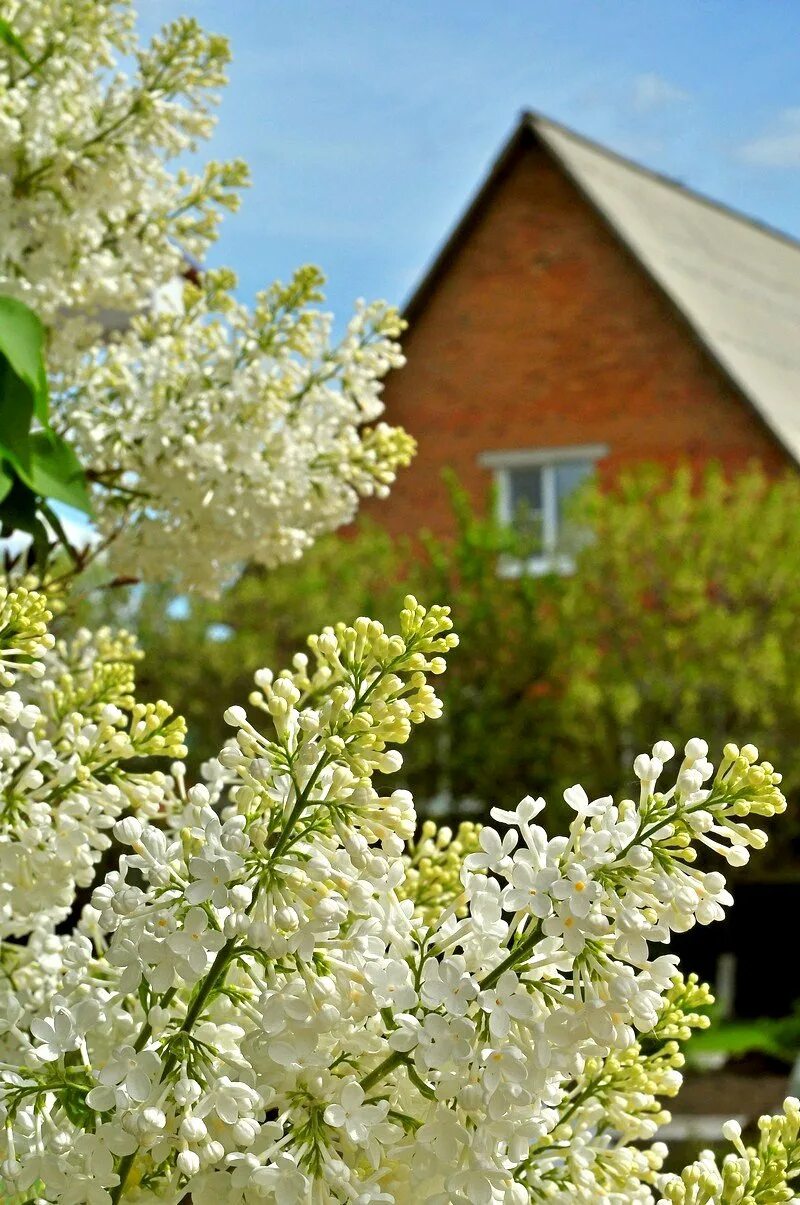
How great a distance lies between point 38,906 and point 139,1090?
0.51 m

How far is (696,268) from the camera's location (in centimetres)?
1881

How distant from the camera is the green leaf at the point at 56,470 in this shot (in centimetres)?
254

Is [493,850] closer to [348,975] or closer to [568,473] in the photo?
[348,975]

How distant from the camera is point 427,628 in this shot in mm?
1362

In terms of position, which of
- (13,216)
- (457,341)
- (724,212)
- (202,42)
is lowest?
(13,216)

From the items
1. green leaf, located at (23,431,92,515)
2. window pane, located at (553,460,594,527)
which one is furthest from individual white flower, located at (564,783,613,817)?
window pane, located at (553,460,594,527)

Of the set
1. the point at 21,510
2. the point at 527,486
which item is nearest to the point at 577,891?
the point at 21,510

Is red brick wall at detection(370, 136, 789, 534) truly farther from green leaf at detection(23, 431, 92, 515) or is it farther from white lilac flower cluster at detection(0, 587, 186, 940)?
white lilac flower cluster at detection(0, 587, 186, 940)

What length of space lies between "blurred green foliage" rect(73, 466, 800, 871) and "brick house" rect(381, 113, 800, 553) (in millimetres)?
1919

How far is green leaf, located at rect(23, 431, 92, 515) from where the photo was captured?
2.54 meters

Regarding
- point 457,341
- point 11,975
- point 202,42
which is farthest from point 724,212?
point 11,975

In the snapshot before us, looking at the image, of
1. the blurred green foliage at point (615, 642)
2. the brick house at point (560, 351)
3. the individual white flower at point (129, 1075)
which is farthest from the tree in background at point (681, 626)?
the individual white flower at point (129, 1075)

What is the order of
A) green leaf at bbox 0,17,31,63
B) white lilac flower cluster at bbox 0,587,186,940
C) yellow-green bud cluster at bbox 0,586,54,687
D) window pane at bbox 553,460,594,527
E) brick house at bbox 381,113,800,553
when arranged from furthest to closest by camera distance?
window pane at bbox 553,460,594,527 < brick house at bbox 381,113,800,553 < green leaf at bbox 0,17,31,63 < white lilac flower cluster at bbox 0,587,186,940 < yellow-green bud cluster at bbox 0,586,54,687

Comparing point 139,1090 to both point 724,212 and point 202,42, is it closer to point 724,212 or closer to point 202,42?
point 202,42
